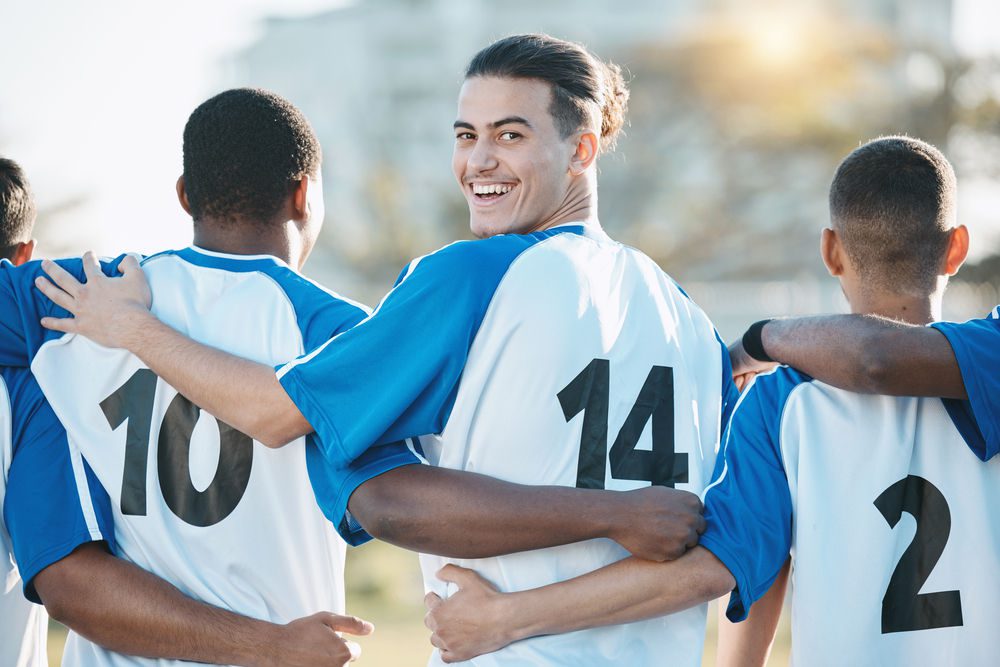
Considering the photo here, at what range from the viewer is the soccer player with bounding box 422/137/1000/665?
2.94m

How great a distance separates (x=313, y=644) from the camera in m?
2.96

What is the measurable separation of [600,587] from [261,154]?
1.49 meters

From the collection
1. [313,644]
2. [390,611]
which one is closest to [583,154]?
[313,644]

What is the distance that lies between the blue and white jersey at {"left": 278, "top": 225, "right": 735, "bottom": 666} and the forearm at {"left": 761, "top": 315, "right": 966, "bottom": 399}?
0.37m

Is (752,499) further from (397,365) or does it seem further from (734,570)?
(397,365)

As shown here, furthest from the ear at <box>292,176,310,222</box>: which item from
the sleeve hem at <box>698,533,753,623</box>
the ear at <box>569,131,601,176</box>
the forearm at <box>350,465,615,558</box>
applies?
the sleeve hem at <box>698,533,753,623</box>

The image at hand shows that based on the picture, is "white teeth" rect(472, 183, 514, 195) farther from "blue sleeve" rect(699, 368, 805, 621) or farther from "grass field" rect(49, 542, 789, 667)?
"grass field" rect(49, 542, 789, 667)

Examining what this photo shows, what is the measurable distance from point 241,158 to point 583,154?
0.94 metres

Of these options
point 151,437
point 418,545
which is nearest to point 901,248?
point 418,545

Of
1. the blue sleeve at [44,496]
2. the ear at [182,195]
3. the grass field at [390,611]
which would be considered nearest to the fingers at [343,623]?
the blue sleeve at [44,496]

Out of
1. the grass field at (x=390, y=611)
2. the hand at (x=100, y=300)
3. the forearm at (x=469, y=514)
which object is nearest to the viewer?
the forearm at (x=469, y=514)

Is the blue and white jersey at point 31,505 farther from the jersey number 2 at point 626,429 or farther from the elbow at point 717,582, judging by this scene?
the elbow at point 717,582

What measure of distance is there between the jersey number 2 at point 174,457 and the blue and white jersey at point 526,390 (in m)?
0.41

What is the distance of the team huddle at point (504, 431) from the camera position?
274cm
